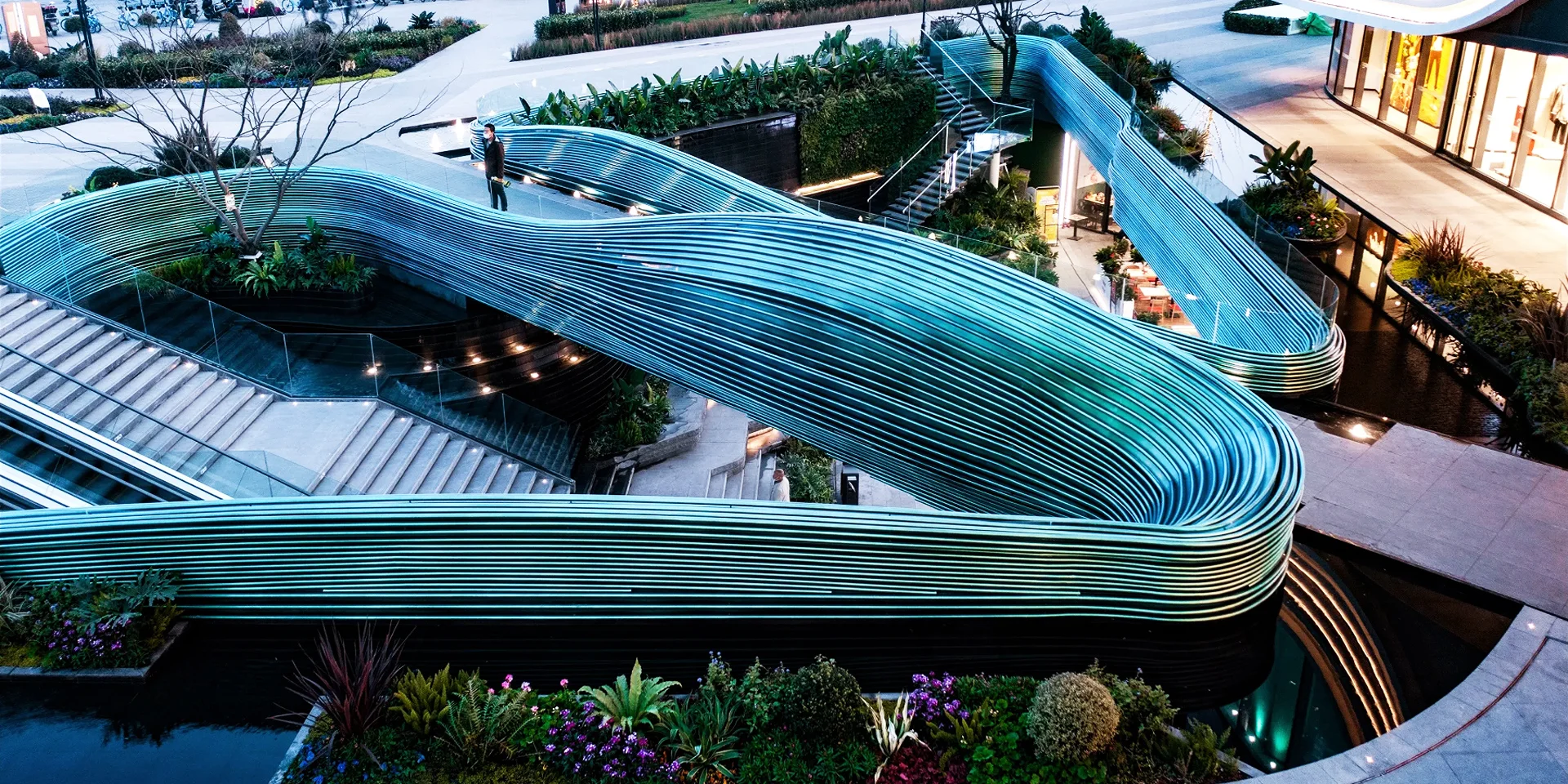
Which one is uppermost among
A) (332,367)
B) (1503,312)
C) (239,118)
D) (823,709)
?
(239,118)

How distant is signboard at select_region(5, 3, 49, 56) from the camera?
3678cm

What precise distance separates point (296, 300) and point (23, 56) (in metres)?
22.3

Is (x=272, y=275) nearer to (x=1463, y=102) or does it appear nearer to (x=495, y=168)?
(x=495, y=168)

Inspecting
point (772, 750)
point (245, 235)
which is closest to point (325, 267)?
point (245, 235)

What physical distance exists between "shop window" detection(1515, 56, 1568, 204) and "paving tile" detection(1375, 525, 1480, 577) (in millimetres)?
11002

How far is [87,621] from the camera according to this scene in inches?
411

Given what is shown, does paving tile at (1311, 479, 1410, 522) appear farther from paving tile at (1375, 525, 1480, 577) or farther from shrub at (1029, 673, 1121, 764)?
shrub at (1029, 673, 1121, 764)

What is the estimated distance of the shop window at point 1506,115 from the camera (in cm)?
2031

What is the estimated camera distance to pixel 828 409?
42.6 feet

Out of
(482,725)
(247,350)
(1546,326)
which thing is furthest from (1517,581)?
(247,350)

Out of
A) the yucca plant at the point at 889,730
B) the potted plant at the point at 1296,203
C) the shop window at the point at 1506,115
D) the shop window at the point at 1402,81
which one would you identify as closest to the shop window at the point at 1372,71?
the shop window at the point at 1402,81

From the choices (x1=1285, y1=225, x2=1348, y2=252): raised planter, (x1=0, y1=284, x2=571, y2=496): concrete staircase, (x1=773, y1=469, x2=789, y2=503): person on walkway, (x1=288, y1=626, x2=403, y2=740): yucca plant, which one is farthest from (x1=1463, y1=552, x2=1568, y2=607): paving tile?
(x1=0, y1=284, x2=571, y2=496): concrete staircase

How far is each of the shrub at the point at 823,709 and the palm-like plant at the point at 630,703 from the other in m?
0.94

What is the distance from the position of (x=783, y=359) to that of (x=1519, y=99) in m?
14.8
